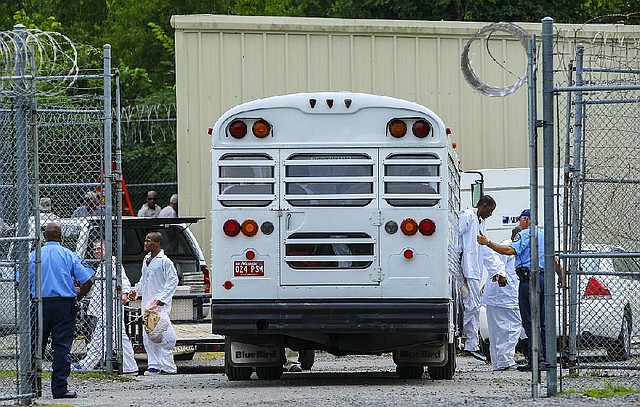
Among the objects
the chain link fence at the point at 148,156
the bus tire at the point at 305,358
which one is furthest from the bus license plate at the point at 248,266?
the chain link fence at the point at 148,156

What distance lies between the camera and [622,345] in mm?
13219

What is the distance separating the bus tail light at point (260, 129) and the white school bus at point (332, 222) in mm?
12

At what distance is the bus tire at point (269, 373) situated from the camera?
14539 millimetres

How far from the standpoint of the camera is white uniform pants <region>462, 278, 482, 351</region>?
17547mm

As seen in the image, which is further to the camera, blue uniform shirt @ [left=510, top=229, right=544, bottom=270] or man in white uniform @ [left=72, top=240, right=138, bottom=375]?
man in white uniform @ [left=72, top=240, right=138, bottom=375]

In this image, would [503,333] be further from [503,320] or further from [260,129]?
[260,129]

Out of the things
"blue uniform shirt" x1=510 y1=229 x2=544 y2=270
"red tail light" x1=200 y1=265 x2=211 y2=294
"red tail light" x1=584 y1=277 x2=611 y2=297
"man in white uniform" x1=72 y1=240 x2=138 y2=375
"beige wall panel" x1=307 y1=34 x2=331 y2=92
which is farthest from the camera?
"beige wall panel" x1=307 y1=34 x2=331 y2=92

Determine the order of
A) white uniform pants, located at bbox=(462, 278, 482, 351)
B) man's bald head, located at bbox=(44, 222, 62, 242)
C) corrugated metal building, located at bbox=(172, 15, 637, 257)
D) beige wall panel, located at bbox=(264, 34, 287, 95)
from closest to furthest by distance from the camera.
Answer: man's bald head, located at bbox=(44, 222, 62, 242) < white uniform pants, located at bbox=(462, 278, 482, 351) < corrugated metal building, located at bbox=(172, 15, 637, 257) < beige wall panel, located at bbox=(264, 34, 287, 95)

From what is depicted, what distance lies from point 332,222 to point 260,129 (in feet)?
3.53

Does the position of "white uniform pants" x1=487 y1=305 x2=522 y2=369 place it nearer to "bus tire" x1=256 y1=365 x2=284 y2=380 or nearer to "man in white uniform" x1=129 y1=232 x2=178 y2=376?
"bus tire" x1=256 y1=365 x2=284 y2=380

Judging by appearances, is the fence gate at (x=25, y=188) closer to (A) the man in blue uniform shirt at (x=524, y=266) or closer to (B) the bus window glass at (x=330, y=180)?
(B) the bus window glass at (x=330, y=180)

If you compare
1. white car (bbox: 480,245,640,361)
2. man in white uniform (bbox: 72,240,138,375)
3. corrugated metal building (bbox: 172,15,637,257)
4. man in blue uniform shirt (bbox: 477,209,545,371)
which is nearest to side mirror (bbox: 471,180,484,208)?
corrugated metal building (bbox: 172,15,637,257)

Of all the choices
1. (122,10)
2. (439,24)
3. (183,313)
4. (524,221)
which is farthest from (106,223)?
(122,10)

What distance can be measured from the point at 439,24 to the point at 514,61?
1.27 meters
